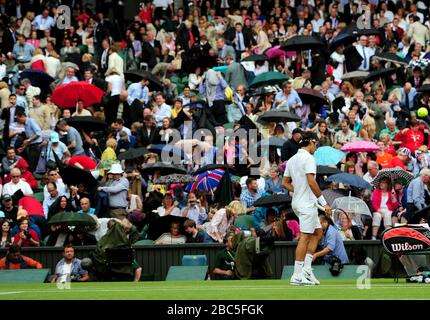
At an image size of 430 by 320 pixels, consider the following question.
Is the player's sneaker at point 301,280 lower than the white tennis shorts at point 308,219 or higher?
lower

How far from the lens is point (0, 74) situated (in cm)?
3127

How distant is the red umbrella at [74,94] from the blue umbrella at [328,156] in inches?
252

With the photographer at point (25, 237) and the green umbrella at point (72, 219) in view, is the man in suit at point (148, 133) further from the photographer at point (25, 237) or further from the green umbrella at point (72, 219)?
the photographer at point (25, 237)

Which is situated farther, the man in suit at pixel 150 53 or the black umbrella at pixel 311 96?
the man in suit at pixel 150 53

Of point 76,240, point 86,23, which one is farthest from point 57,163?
point 86,23

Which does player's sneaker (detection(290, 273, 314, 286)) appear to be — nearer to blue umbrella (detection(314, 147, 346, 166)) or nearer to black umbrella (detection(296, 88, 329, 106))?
blue umbrella (detection(314, 147, 346, 166))

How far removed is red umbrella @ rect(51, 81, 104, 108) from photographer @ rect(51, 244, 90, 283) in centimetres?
814

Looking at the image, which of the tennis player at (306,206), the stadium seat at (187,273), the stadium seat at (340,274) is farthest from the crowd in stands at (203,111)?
the tennis player at (306,206)

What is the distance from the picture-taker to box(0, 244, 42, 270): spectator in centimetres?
2198

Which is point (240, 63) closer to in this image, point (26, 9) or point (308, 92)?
point (308, 92)

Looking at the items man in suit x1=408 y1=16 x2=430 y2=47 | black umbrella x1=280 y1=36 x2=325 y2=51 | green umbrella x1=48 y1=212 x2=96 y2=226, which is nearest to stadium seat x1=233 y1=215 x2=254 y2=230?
green umbrella x1=48 y1=212 x2=96 y2=226

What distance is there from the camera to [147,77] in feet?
101

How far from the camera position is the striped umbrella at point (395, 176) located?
24.0m

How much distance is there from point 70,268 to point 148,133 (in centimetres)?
686
